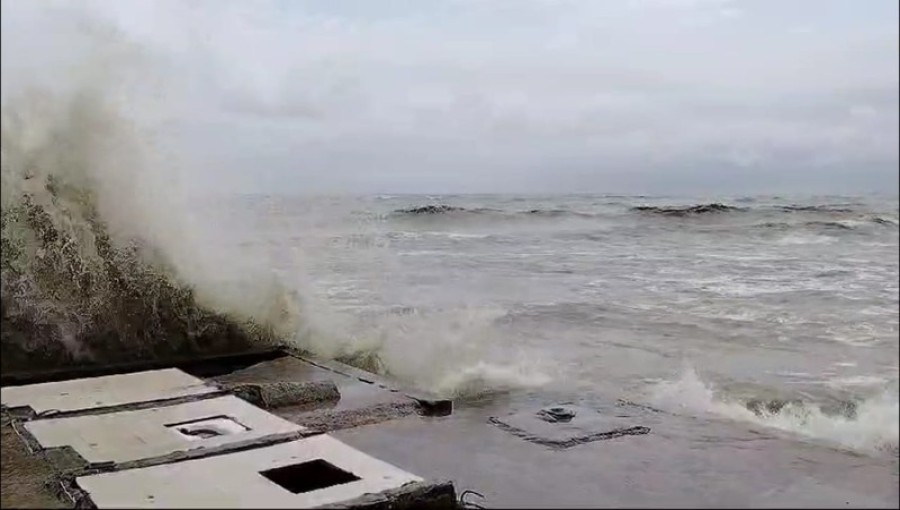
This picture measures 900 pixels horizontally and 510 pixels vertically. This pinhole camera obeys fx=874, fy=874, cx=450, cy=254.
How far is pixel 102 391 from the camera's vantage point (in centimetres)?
553

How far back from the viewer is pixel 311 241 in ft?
49.3

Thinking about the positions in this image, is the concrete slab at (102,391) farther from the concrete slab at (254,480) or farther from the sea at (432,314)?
the concrete slab at (254,480)

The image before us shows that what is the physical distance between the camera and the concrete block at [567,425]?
5281 millimetres

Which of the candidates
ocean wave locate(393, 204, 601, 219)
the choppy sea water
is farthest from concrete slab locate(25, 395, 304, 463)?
ocean wave locate(393, 204, 601, 219)

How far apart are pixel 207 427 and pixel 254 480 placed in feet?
3.81

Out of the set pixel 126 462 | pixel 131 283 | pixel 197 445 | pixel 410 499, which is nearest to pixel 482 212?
pixel 131 283

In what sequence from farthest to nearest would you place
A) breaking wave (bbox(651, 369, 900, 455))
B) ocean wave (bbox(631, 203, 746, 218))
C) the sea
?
ocean wave (bbox(631, 203, 746, 218)) < the sea < breaking wave (bbox(651, 369, 900, 455))

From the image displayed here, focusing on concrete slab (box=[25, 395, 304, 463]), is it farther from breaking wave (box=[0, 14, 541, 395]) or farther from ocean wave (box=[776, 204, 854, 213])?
ocean wave (box=[776, 204, 854, 213])

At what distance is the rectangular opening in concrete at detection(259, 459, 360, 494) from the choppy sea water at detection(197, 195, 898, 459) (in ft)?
8.55

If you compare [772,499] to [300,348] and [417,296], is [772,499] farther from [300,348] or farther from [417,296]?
[417,296]

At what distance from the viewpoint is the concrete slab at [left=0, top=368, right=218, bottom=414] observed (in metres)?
5.20

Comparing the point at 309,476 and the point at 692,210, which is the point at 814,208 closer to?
the point at 692,210

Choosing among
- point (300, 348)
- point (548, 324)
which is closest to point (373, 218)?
point (548, 324)

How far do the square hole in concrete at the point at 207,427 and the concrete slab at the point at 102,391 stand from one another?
1.99 ft
